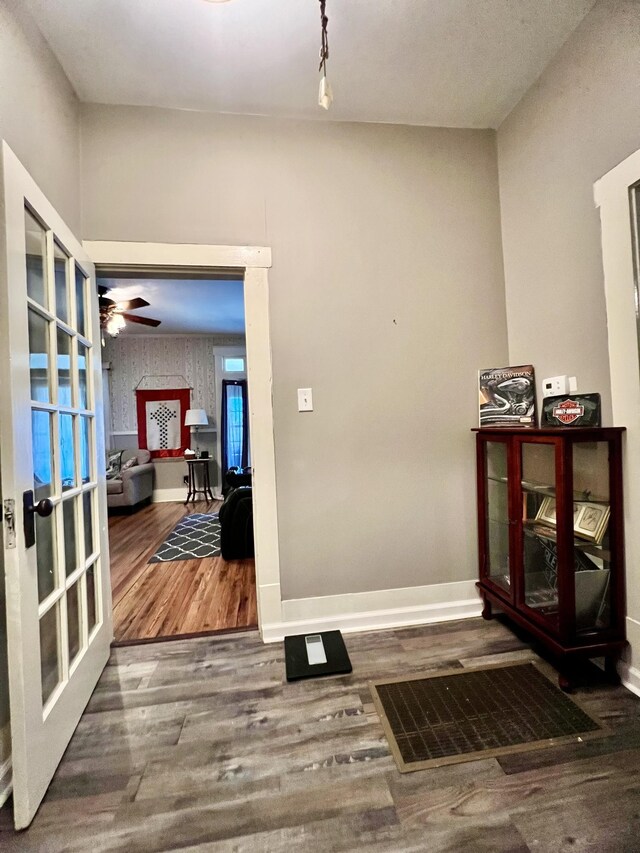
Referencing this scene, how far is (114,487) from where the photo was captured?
4867 mm

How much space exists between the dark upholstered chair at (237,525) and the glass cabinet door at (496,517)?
1.86 metres

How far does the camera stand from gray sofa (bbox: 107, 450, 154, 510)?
488cm

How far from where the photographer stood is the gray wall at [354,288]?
6.03 feet

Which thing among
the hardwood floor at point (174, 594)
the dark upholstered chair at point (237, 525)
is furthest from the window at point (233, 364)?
the dark upholstered chair at point (237, 525)

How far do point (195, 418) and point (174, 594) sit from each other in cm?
369

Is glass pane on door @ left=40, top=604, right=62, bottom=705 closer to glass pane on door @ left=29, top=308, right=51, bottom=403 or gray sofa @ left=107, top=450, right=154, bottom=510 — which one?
glass pane on door @ left=29, top=308, right=51, bottom=403

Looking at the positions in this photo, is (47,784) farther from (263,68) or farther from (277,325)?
(263,68)

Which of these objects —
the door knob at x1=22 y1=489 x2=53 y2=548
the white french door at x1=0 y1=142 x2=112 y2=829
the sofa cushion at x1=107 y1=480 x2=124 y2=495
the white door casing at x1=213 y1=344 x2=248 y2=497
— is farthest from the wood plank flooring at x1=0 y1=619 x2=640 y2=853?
the white door casing at x1=213 y1=344 x2=248 y2=497

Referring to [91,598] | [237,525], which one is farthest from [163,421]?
[91,598]

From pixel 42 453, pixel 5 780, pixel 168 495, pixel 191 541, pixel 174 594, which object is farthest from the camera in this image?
pixel 168 495

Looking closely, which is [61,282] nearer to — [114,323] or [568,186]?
[568,186]

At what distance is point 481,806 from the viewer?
1.03 metres

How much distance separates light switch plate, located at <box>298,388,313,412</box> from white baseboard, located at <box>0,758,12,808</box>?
162 centimetres

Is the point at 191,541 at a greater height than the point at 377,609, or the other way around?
the point at 377,609
